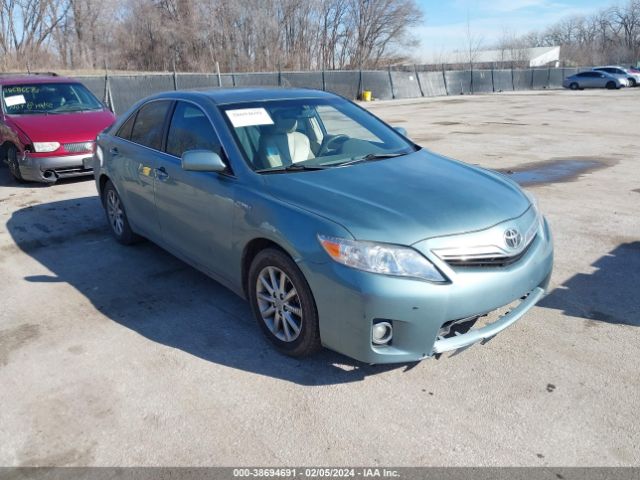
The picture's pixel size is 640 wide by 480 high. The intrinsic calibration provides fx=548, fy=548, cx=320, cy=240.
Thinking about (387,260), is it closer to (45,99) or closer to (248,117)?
(248,117)

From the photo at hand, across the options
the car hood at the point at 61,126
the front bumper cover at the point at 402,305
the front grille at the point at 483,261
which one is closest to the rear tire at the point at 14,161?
the car hood at the point at 61,126

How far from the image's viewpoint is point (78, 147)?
834 centimetres

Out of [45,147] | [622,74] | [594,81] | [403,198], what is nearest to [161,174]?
[403,198]

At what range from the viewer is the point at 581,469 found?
2490mm

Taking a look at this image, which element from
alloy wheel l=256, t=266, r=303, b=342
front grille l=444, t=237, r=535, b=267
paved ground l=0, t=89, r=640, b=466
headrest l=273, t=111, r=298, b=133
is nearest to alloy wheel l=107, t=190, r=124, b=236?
paved ground l=0, t=89, r=640, b=466

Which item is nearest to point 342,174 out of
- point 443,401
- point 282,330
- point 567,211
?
point 282,330

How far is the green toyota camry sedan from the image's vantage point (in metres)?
2.89

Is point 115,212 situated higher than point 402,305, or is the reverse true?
point 115,212

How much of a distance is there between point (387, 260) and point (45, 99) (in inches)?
330

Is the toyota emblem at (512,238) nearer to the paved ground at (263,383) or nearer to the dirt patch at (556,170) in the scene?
the paved ground at (263,383)

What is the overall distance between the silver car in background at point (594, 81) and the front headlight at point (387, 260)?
43942 mm

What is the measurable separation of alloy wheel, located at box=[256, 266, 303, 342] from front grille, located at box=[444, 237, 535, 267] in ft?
3.01

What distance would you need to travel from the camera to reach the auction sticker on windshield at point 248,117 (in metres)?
3.96

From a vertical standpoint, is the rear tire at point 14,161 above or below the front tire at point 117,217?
above
